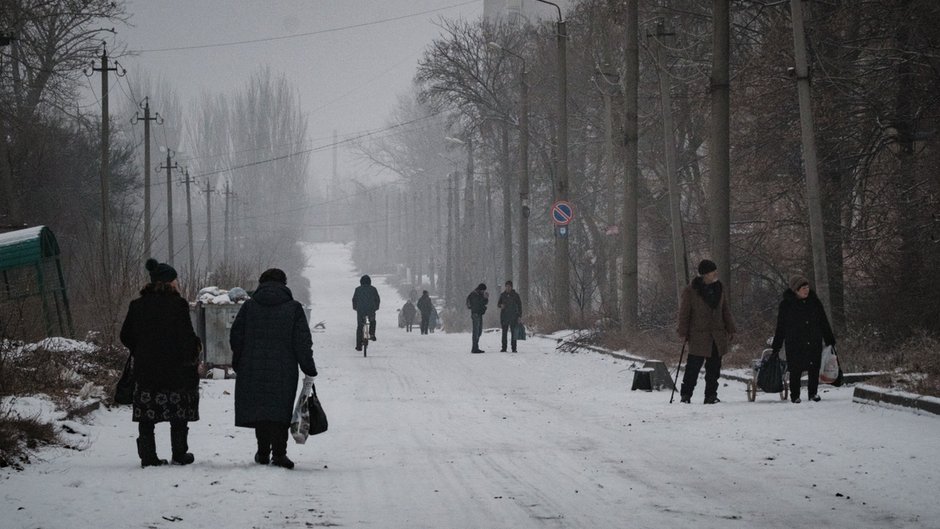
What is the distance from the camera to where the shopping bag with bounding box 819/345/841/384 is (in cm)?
1398

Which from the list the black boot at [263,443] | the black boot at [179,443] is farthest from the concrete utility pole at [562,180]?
the black boot at [179,443]

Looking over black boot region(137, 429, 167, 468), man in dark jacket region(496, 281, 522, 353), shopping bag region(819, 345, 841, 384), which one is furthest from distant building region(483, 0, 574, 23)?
black boot region(137, 429, 167, 468)

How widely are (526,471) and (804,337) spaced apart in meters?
5.72

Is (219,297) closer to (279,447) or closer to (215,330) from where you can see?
(215,330)

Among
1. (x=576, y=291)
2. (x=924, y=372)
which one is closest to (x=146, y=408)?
(x=924, y=372)

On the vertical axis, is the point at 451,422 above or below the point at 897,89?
below

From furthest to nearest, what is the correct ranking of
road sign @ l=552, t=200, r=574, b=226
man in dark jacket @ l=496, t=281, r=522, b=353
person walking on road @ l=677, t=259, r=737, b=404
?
1. road sign @ l=552, t=200, r=574, b=226
2. man in dark jacket @ l=496, t=281, r=522, b=353
3. person walking on road @ l=677, t=259, r=737, b=404

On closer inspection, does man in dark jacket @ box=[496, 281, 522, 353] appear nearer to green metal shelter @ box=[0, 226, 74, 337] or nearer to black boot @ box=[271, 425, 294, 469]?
green metal shelter @ box=[0, 226, 74, 337]

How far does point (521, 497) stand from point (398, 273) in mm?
110043

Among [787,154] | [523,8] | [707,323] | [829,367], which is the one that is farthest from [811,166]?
[523,8]

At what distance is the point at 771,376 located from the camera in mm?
14500

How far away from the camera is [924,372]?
14.6m

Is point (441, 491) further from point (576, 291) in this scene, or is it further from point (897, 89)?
point (576, 291)

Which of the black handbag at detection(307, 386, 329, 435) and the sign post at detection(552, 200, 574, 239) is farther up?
the sign post at detection(552, 200, 574, 239)
